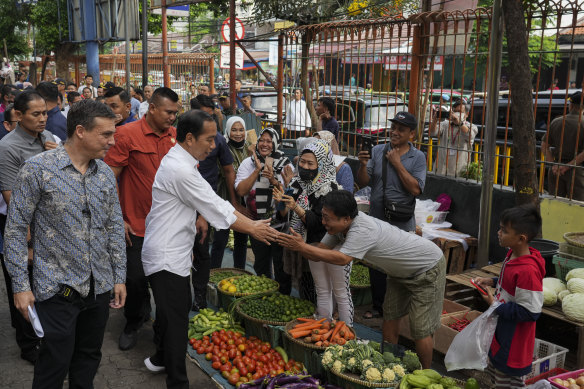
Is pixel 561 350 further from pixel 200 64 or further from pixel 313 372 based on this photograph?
pixel 200 64

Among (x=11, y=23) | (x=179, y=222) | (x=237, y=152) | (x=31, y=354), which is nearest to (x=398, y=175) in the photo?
(x=237, y=152)

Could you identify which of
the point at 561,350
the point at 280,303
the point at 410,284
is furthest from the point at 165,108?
the point at 561,350

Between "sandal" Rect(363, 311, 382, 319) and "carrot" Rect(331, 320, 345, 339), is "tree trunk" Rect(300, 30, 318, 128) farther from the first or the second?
"carrot" Rect(331, 320, 345, 339)

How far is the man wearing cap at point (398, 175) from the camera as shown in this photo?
17.4ft

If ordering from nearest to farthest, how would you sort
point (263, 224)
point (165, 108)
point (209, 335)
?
1. point (263, 224)
2. point (165, 108)
3. point (209, 335)

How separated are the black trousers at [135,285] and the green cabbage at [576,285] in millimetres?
3643

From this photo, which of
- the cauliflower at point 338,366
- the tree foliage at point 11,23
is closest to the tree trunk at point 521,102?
the cauliflower at point 338,366

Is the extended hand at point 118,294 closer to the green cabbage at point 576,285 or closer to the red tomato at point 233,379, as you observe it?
the red tomato at point 233,379

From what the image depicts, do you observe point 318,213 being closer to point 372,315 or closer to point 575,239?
point 372,315

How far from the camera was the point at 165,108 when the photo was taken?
4844 millimetres

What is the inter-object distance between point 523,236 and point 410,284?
1042mm

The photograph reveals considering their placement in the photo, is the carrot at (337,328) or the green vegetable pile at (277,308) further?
the green vegetable pile at (277,308)

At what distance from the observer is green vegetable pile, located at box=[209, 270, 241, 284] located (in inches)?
249

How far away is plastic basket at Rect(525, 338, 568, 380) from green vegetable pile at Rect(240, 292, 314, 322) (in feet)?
6.43
